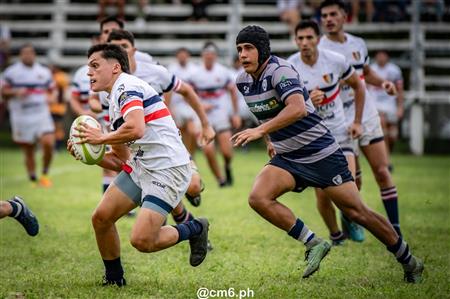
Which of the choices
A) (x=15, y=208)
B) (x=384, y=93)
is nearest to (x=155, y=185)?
(x=15, y=208)

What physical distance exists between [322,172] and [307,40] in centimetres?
195

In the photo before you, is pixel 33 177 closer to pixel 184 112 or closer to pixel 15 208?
pixel 184 112

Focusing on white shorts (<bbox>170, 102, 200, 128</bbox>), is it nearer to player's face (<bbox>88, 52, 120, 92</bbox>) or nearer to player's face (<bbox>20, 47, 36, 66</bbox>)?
player's face (<bbox>20, 47, 36, 66</bbox>)

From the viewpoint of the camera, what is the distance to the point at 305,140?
6.90m

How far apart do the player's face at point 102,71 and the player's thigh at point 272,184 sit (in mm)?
1438

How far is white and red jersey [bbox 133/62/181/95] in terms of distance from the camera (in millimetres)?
8711

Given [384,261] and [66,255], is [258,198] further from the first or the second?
[66,255]

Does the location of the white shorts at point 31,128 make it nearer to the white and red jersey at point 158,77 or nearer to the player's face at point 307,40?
the white and red jersey at point 158,77

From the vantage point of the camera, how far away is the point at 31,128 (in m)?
15.8

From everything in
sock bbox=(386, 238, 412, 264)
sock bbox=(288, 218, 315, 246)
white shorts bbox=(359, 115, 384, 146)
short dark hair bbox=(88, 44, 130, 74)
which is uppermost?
short dark hair bbox=(88, 44, 130, 74)

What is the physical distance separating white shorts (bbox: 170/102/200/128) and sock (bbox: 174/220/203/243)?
371 inches

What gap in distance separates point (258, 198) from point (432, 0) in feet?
60.7

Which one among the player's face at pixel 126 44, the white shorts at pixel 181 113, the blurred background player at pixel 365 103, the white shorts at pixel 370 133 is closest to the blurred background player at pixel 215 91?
the white shorts at pixel 181 113

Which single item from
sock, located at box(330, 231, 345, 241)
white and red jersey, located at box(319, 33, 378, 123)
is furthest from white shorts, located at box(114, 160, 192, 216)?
white and red jersey, located at box(319, 33, 378, 123)
